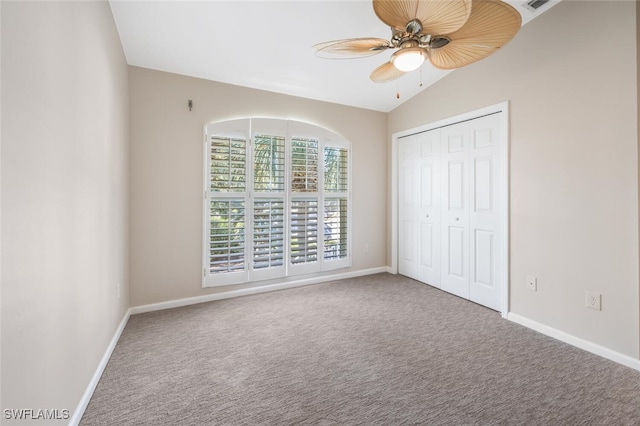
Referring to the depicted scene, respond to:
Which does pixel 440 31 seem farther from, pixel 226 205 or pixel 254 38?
pixel 226 205

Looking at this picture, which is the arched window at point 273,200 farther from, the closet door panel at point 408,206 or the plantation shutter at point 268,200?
the closet door panel at point 408,206

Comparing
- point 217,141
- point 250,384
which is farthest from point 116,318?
point 217,141

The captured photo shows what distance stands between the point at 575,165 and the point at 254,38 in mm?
2942

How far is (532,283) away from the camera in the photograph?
2.70m

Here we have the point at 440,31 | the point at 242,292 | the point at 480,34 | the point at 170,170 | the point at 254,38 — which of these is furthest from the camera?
the point at 242,292

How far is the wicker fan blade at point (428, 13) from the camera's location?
1.39 m

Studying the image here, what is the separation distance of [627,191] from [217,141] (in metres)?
3.65

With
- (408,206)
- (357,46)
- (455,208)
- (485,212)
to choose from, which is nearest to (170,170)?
(357,46)

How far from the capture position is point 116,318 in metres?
2.42

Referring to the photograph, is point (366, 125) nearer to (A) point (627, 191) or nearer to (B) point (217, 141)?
(B) point (217, 141)

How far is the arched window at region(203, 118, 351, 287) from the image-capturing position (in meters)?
3.31

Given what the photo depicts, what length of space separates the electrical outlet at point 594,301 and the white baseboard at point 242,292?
8.27ft

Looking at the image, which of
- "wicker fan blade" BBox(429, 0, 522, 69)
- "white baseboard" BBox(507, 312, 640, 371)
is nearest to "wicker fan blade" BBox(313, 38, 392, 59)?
"wicker fan blade" BBox(429, 0, 522, 69)

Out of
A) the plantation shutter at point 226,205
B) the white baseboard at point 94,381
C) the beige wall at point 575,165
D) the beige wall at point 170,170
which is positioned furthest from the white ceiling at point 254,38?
the white baseboard at point 94,381
